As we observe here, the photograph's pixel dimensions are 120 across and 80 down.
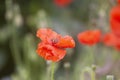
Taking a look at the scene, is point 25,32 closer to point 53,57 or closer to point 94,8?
point 94,8

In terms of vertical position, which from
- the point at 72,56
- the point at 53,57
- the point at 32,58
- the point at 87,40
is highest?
the point at 72,56

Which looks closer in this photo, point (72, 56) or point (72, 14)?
point (72, 56)

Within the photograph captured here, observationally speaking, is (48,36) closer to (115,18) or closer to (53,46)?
(53,46)

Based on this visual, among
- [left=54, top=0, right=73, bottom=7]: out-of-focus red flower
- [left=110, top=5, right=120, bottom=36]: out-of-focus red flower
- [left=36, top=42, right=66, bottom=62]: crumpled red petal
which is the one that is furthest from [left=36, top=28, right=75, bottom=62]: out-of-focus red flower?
[left=54, top=0, right=73, bottom=7]: out-of-focus red flower

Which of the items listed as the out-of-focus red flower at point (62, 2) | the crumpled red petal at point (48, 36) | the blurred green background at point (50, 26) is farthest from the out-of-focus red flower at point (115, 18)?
the out-of-focus red flower at point (62, 2)

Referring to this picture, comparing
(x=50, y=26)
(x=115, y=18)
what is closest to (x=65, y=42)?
(x=115, y=18)

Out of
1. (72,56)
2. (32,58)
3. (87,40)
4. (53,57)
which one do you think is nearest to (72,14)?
(72,56)
